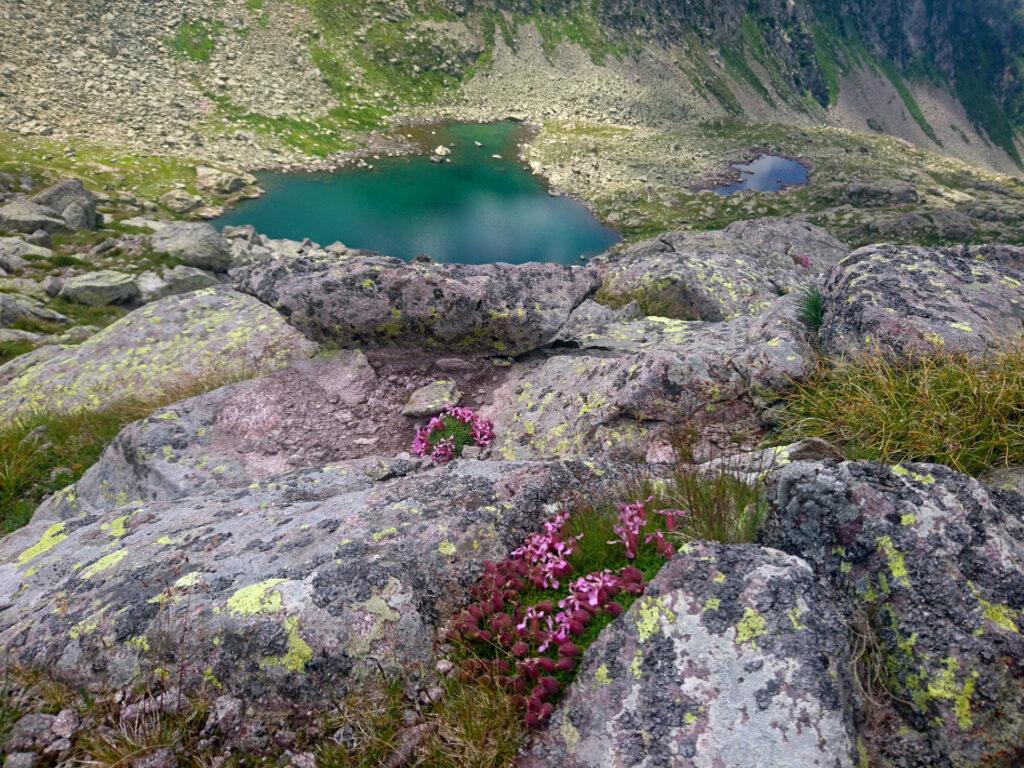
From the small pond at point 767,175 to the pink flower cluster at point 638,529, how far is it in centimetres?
7435

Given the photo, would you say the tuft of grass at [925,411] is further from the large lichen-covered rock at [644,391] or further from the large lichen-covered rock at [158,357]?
the large lichen-covered rock at [158,357]

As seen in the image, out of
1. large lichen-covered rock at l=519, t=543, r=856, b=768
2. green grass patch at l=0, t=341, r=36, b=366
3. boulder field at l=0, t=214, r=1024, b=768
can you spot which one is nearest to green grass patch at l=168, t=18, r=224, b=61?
green grass patch at l=0, t=341, r=36, b=366

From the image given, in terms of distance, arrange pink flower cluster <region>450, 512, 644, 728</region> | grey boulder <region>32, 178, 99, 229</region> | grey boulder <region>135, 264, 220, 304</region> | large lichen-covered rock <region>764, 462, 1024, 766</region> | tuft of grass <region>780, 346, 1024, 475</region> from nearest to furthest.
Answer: large lichen-covered rock <region>764, 462, 1024, 766</region>
pink flower cluster <region>450, 512, 644, 728</region>
tuft of grass <region>780, 346, 1024, 475</region>
grey boulder <region>135, 264, 220, 304</region>
grey boulder <region>32, 178, 99, 229</region>

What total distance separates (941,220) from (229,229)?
64392 mm

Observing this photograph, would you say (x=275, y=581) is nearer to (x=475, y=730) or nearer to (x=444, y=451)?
(x=475, y=730)

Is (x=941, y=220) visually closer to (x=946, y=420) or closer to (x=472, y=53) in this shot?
(x=946, y=420)

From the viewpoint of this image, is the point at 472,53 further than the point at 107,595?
Yes

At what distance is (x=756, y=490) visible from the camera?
496 cm

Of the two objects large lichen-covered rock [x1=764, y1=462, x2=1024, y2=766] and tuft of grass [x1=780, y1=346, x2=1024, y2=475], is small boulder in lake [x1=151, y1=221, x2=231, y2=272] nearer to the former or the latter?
tuft of grass [x1=780, y1=346, x2=1024, y2=475]

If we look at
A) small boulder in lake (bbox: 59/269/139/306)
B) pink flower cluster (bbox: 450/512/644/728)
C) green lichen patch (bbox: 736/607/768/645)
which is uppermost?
green lichen patch (bbox: 736/607/768/645)

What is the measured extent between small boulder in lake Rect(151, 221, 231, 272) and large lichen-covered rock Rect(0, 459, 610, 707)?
30175 millimetres

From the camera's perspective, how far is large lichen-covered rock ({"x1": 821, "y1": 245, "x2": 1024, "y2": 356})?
7.45 m

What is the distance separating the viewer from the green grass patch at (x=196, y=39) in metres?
62.2

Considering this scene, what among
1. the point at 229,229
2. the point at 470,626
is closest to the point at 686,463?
the point at 470,626
